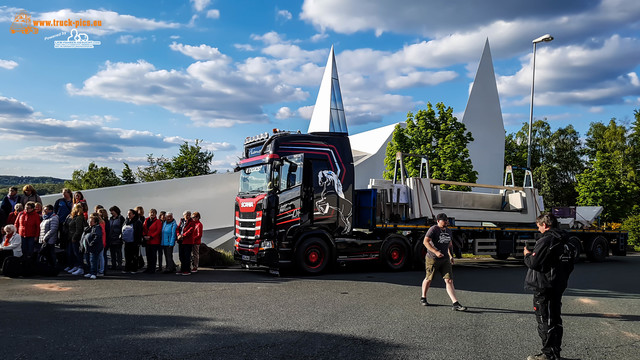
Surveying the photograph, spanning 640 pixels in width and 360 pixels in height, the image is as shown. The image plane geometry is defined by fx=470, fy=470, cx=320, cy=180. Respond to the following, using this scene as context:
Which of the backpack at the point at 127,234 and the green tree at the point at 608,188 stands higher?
the green tree at the point at 608,188

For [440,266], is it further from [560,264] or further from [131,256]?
[131,256]

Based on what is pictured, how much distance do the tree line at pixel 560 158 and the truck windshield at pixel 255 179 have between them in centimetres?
1673

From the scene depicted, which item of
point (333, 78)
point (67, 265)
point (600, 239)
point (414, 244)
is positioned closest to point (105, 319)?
point (67, 265)

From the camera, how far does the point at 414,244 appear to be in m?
12.8

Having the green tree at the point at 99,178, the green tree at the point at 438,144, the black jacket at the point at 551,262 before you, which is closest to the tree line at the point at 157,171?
the green tree at the point at 99,178

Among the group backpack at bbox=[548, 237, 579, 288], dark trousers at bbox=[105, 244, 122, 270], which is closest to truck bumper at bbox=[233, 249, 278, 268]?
dark trousers at bbox=[105, 244, 122, 270]

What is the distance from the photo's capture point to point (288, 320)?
21.2 ft

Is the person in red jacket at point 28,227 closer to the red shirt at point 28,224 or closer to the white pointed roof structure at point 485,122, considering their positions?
the red shirt at point 28,224

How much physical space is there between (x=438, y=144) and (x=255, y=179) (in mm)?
18348

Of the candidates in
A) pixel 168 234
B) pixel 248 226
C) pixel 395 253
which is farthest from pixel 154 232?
pixel 395 253

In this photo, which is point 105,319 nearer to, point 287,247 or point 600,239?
point 287,247

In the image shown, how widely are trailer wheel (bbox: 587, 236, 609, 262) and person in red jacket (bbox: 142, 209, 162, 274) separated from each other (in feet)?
48.4

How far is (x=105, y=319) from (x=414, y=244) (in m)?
8.49

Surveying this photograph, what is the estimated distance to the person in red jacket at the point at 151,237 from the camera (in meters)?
11.3
